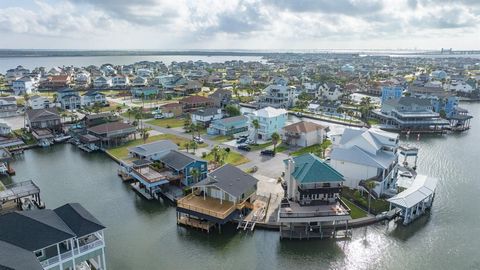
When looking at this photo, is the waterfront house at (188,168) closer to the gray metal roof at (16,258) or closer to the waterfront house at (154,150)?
the waterfront house at (154,150)

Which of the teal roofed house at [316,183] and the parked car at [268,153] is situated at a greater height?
the teal roofed house at [316,183]

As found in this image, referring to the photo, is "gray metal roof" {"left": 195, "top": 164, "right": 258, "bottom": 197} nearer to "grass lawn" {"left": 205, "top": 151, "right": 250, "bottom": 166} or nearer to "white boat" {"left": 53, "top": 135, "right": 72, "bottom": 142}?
"grass lawn" {"left": 205, "top": 151, "right": 250, "bottom": 166}

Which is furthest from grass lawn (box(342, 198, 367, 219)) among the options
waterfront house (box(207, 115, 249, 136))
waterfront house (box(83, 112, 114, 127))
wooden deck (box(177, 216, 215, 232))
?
waterfront house (box(83, 112, 114, 127))

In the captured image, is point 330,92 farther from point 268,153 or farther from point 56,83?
point 56,83

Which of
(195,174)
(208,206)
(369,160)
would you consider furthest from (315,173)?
(195,174)

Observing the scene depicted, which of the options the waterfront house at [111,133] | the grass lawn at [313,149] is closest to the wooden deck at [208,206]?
the grass lawn at [313,149]

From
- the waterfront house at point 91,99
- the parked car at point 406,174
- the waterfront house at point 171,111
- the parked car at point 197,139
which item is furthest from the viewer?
the waterfront house at point 91,99

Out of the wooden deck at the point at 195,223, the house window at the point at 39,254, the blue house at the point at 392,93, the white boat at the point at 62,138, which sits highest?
the blue house at the point at 392,93
